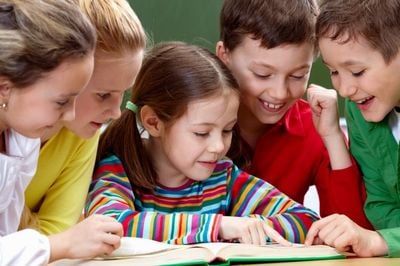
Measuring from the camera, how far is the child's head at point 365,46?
146cm

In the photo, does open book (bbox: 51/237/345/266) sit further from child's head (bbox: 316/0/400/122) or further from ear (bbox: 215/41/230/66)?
ear (bbox: 215/41/230/66)

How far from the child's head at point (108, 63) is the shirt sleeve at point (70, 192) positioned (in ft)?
0.35

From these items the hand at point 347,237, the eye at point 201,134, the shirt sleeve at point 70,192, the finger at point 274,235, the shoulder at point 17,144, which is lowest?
the shirt sleeve at point 70,192

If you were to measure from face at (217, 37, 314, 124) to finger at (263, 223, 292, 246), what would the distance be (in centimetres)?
38

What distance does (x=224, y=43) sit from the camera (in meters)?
1.75

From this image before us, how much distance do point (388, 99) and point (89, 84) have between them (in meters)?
0.56

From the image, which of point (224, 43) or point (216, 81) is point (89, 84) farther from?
point (224, 43)

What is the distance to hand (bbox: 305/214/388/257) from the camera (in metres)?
1.27

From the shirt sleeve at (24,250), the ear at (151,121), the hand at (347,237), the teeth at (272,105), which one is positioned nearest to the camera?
the shirt sleeve at (24,250)

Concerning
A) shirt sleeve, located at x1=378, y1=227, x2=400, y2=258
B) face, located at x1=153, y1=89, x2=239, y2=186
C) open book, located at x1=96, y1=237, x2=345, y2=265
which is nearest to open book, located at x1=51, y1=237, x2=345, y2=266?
open book, located at x1=96, y1=237, x2=345, y2=265

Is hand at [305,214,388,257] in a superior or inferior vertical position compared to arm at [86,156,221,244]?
superior

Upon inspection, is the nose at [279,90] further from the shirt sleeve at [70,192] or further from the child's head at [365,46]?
the shirt sleeve at [70,192]

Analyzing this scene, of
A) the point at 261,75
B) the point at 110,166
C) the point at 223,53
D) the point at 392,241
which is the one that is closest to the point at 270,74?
the point at 261,75

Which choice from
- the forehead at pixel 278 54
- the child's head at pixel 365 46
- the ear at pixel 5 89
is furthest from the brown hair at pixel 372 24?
the ear at pixel 5 89
